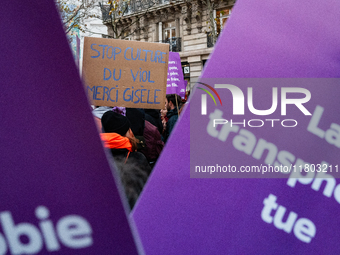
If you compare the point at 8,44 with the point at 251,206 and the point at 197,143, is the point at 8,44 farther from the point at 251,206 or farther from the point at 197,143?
the point at 251,206

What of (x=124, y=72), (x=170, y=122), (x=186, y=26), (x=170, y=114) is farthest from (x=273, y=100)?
(x=186, y=26)

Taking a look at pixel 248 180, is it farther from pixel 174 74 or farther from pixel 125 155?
pixel 174 74

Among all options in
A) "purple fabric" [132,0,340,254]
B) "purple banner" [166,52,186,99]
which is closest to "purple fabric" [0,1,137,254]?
"purple fabric" [132,0,340,254]

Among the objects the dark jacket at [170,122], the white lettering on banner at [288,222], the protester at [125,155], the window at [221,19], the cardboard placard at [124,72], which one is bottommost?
the dark jacket at [170,122]

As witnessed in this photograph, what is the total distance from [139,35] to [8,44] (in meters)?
19.4

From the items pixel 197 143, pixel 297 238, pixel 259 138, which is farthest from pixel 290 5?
pixel 297 238

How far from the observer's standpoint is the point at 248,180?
1.09 meters

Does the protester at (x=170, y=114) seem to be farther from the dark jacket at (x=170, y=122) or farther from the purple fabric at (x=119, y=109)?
the purple fabric at (x=119, y=109)

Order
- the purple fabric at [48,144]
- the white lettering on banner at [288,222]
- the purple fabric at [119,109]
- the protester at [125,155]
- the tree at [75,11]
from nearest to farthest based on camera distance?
the purple fabric at [48,144] < the white lettering on banner at [288,222] < the protester at [125,155] < the purple fabric at [119,109] < the tree at [75,11]

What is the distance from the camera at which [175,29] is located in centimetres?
1784

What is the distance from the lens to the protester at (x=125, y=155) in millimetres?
2090

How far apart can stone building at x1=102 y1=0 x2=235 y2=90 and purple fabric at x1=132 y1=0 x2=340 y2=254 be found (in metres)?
14.7

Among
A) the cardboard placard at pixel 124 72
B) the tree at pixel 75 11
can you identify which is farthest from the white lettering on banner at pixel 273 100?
the tree at pixel 75 11

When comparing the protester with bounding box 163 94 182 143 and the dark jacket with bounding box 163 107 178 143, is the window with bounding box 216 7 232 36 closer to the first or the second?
the protester with bounding box 163 94 182 143
